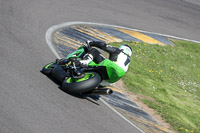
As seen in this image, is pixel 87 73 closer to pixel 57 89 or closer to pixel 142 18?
pixel 57 89

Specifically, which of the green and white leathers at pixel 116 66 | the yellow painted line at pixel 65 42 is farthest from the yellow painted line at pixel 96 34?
the green and white leathers at pixel 116 66

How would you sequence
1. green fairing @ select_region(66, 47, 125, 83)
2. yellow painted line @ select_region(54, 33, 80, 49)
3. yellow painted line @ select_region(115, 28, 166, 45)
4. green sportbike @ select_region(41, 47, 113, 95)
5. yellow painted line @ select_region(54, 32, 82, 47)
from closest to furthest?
green fairing @ select_region(66, 47, 125, 83), green sportbike @ select_region(41, 47, 113, 95), yellow painted line @ select_region(54, 33, 80, 49), yellow painted line @ select_region(54, 32, 82, 47), yellow painted line @ select_region(115, 28, 166, 45)

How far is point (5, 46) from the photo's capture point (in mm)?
8289

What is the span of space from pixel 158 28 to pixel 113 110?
8.11 m

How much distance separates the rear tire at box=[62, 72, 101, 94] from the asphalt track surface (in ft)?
0.64

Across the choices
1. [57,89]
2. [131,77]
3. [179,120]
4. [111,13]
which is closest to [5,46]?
[57,89]

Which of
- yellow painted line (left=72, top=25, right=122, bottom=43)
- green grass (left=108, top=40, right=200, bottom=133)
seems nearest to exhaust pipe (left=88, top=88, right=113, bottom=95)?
green grass (left=108, top=40, right=200, bottom=133)

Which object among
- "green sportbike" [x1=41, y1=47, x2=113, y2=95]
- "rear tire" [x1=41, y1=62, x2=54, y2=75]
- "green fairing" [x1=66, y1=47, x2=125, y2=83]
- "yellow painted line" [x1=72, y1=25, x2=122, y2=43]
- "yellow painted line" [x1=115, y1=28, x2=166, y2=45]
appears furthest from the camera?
"yellow painted line" [x1=115, y1=28, x2=166, y2=45]

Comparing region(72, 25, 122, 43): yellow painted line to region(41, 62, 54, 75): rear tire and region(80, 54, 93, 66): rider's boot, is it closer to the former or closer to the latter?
region(41, 62, 54, 75): rear tire

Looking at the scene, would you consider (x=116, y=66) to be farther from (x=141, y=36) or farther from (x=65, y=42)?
(x=141, y=36)

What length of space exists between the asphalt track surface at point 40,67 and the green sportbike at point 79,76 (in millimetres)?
220

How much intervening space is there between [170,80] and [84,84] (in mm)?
4762

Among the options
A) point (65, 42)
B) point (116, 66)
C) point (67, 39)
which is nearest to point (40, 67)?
point (116, 66)

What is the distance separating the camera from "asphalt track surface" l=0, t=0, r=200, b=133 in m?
5.95
